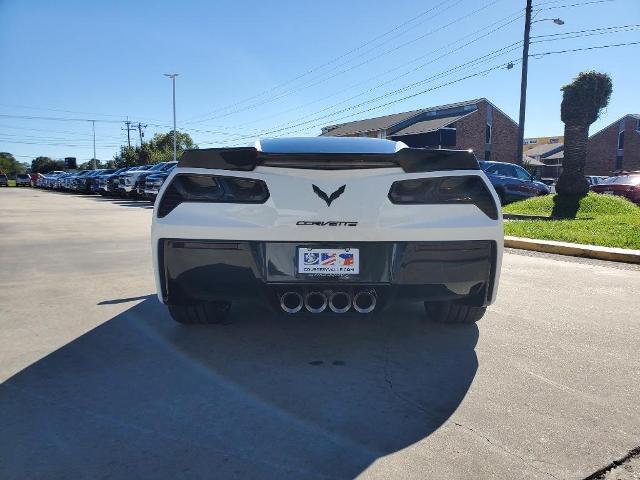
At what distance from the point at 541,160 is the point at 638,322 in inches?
2425

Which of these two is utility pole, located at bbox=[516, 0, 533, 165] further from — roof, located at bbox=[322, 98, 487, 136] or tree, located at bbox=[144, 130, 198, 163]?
tree, located at bbox=[144, 130, 198, 163]

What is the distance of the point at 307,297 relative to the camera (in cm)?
288

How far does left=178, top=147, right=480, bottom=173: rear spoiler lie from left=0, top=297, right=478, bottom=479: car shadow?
111 centimetres

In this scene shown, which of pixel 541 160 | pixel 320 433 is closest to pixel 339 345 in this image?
pixel 320 433

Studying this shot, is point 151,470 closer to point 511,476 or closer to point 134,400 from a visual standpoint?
point 134,400

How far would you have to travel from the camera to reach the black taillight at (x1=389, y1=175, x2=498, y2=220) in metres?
2.85

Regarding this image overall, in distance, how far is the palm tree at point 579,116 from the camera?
1357 centimetres

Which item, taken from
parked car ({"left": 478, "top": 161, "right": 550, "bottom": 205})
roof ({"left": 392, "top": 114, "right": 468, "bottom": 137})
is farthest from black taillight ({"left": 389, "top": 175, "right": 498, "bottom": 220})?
roof ({"left": 392, "top": 114, "right": 468, "bottom": 137})

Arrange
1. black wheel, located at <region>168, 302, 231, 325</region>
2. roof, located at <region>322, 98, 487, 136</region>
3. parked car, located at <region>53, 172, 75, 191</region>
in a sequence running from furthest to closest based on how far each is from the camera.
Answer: roof, located at <region>322, 98, 487, 136</region> → parked car, located at <region>53, 172, 75, 191</region> → black wheel, located at <region>168, 302, 231, 325</region>

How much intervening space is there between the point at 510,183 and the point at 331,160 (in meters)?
14.5

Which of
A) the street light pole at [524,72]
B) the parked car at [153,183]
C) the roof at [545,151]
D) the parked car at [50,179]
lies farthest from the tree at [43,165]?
the street light pole at [524,72]

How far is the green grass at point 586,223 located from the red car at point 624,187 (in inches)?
77.0

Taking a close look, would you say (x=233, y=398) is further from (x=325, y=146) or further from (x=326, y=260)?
(x=325, y=146)

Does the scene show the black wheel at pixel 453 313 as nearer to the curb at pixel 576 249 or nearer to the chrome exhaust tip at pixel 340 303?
the chrome exhaust tip at pixel 340 303
